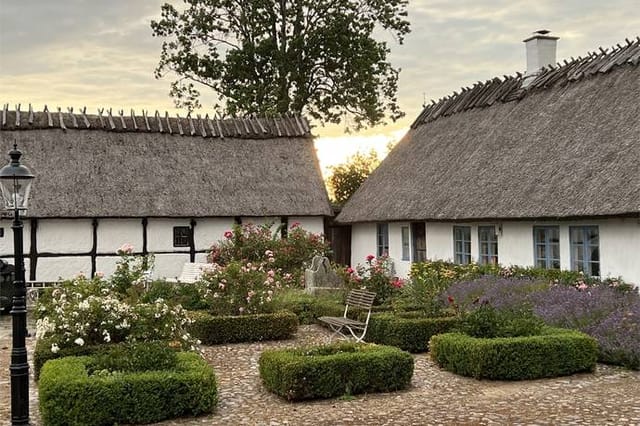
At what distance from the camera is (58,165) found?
850 inches

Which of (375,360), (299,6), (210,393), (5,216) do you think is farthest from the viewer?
(299,6)

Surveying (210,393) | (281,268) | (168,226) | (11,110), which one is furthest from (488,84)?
(210,393)

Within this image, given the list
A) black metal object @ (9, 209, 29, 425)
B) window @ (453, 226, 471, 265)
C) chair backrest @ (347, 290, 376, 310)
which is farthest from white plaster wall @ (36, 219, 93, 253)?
black metal object @ (9, 209, 29, 425)

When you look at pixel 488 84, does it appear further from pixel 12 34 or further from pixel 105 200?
pixel 12 34

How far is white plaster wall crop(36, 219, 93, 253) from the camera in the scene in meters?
20.3

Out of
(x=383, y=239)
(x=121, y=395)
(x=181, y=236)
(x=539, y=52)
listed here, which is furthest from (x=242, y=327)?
(x=539, y=52)

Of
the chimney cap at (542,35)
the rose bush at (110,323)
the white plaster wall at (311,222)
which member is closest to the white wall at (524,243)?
the white plaster wall at (311,222)

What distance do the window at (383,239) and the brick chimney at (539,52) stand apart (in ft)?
20.6

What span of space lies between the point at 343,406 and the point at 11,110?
18768mm

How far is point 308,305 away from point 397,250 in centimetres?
721

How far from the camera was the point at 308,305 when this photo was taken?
1526 cm

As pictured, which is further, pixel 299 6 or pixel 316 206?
pixel 299 6

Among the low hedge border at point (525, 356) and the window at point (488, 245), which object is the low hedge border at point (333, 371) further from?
the window at point (488, 245)

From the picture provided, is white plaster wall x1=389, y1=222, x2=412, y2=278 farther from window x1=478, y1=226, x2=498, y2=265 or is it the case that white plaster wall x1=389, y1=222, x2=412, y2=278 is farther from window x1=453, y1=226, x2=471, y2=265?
window x1=478, y1=226, x2=498, y2=265
